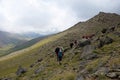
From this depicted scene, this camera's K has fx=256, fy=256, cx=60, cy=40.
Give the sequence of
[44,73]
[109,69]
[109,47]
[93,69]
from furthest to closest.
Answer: [44,73], [109,47], [93,69], [109,69]

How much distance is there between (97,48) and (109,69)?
1450 centimetres

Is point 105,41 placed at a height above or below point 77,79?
above

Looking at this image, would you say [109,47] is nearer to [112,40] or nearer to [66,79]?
[112,40]

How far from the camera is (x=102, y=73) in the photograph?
76.8 feet

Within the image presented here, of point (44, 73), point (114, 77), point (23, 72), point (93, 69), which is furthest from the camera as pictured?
point (23, 72)

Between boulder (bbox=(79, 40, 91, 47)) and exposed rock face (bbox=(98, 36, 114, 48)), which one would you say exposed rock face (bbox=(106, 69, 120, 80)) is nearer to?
exposed rock face (bbox=(98, 36, 114, 48))

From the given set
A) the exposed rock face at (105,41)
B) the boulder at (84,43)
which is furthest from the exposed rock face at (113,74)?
the boulder at (84,43)

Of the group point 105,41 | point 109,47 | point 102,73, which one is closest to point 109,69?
point 102,73

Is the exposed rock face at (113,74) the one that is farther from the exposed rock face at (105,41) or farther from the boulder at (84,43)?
the boulder at (84,43)

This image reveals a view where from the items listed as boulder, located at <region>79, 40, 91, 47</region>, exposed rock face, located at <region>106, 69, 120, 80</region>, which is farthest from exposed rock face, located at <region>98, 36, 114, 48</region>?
exposed rock face, located at <region>106, 69, 120, 80</region>

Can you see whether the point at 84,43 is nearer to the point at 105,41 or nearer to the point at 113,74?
the point at 105,41

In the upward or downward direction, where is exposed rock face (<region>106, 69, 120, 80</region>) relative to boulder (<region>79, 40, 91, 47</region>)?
downward

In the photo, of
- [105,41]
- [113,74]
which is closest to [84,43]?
[105,41]

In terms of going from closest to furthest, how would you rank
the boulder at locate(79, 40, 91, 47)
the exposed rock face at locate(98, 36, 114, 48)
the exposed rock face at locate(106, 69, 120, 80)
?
the exposed rock face at locate(106, 69, 120, 80), the exposed rock face at locate(98, 36, 114, 48), the boulder at locate(79, 40, 91, 47)
